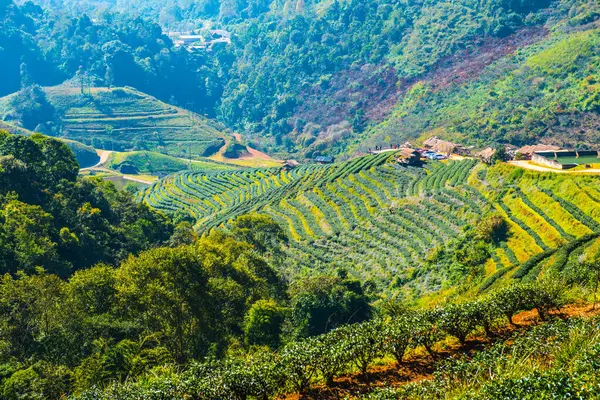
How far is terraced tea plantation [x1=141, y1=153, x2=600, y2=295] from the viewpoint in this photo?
151 feet

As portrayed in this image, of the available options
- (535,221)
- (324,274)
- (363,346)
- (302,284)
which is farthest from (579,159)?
(363,346)

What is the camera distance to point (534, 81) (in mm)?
134375

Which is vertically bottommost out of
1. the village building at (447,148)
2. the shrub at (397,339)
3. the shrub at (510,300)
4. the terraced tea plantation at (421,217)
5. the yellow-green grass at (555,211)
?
the village building at (447,148)

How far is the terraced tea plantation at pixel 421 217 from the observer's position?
46062 mm

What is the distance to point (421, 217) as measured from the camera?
61531mm

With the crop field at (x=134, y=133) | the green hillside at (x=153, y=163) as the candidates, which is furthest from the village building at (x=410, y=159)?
the crop field at (x=134, y=133)

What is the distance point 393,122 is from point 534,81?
130 feet

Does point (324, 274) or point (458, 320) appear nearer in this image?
point (458, 320)

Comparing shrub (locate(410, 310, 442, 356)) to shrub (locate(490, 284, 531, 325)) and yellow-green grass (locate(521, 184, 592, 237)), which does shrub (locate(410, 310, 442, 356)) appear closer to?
shrub (locate(490, 284, 531, 325))

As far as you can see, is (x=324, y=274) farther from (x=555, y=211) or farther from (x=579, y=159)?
(x=579, y=159)

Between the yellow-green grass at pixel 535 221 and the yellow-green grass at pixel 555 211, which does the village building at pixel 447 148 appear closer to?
the yellow-green grass at pixel 555 211

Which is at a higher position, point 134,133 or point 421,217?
point 421,217

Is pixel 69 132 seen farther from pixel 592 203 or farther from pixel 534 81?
pixel 592 203

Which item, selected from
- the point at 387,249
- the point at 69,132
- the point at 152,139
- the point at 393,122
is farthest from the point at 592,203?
the point at 69,132
